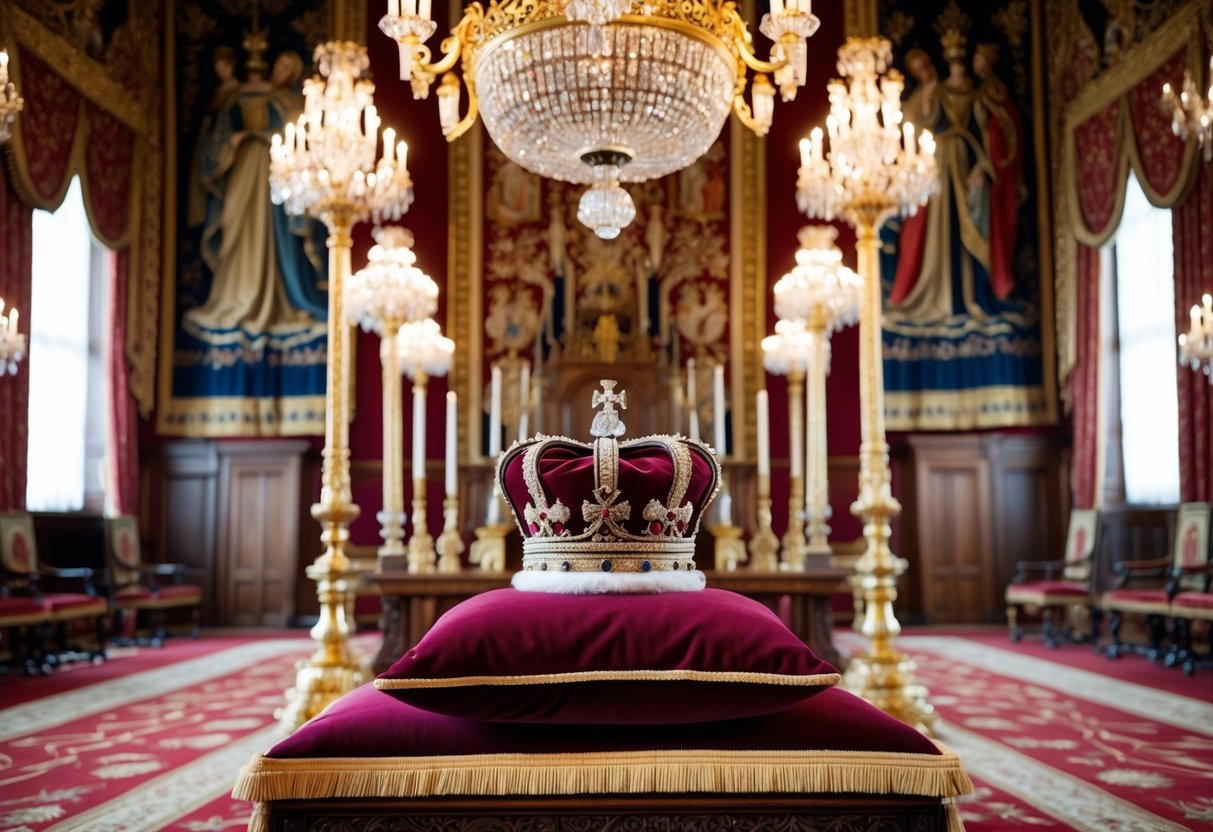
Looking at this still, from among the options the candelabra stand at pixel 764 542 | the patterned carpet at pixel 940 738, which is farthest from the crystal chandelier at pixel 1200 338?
the candelabra stand at pixel 764 542

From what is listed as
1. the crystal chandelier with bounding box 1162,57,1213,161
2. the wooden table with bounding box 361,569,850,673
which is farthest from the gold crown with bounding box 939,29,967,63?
the wooden table with bounding box 361,569,850,673

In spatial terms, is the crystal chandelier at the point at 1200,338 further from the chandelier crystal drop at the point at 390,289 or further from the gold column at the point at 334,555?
the gold column at the point at 334,555

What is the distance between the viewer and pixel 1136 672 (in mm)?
7523

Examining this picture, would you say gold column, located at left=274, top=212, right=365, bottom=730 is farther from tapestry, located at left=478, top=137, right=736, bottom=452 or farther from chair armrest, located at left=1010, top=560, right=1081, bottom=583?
chair armrest, located at left=1010, top=560, right=1081, bottom=583

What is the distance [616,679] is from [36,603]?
263 inches

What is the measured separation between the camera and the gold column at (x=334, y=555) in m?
5.12

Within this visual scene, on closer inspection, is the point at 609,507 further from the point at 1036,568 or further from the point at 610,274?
the point at 1036,568

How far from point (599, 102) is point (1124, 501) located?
26.3ft

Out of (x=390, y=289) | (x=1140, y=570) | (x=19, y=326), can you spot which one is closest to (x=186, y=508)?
(x=19, y=326)

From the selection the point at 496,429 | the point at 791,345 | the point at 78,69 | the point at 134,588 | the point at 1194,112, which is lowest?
the point at 134,588

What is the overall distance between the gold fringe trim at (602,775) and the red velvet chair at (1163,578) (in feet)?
21.1

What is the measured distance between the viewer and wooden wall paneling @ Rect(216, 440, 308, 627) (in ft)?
34.7

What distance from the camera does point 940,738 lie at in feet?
16.3

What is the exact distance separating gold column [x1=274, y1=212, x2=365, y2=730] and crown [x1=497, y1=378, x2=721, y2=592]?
295cm
